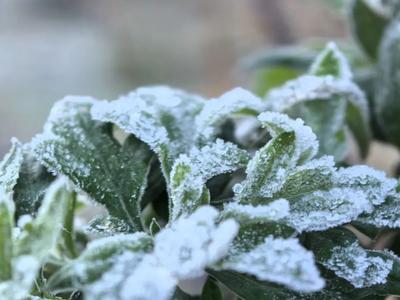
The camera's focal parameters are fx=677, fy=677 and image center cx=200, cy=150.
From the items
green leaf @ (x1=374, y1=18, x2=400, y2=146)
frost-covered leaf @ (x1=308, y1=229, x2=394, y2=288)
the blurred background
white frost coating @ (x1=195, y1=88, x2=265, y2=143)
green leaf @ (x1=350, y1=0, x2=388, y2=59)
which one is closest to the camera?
frost-covered leaf @ (x1=308, y1=229, x2=394, y2=288)

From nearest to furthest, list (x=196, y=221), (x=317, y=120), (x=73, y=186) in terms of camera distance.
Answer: (x=196, y=221) → (x=73, y=186) → (x=317, y=120)

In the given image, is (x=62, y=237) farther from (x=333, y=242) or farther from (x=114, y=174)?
(x=333, y=242)

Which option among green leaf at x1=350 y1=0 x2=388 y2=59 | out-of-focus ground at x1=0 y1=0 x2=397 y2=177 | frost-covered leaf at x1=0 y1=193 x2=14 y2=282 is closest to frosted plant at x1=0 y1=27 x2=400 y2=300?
frost-covered leaf at x1=0 y1=193 x2=14 y2=282

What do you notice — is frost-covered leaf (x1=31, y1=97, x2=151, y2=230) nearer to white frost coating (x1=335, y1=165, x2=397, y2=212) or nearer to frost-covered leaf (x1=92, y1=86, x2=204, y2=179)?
frost-covered leaf (x1=92, y1=86, x2=204, y2=179)

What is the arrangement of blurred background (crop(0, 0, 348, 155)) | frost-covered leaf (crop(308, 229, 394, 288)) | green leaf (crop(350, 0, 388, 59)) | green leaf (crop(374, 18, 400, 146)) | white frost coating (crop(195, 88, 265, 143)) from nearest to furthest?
1. frost-covered leaf (crop(308, 229, 394, 288))
2. white frost coating (crop(195, 88, 265, 143))
3. green leaf (crop(374, 18, 400, 146))
4. green leaf (crop(350, 0, 388, 59))
5. blurred background (crop(0, 0, 348, 155))

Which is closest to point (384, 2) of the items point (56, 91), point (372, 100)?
point (372, 100)

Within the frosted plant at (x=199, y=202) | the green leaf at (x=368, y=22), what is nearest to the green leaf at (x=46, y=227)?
the frosted plant at (x=199, y=202)

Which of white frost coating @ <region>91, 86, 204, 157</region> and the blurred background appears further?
the blurred background
